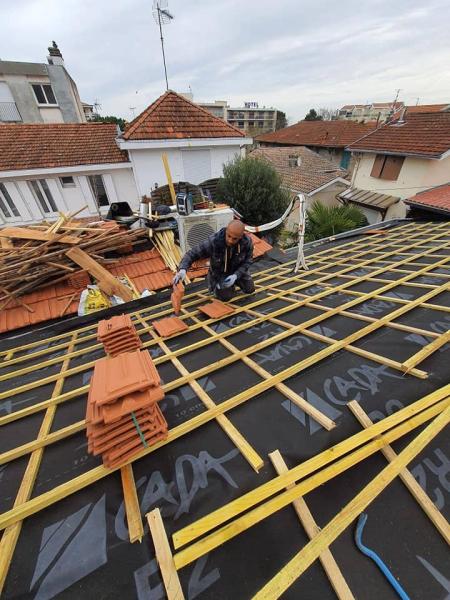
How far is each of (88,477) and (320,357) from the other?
227cm

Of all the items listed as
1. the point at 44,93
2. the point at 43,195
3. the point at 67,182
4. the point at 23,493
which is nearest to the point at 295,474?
the point at 23,493

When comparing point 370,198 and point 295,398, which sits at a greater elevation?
point 295,398

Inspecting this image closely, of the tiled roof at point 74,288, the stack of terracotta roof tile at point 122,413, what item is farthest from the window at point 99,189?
the stack of terracotta roof tile at point 122,413

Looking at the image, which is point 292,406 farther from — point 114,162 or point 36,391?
point 114,162

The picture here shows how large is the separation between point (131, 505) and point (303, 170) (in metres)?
20.4

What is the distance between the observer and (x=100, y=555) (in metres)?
1.42

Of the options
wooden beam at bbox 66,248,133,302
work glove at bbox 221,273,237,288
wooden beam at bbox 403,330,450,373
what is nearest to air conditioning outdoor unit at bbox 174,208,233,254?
wooden beam at bbox 66,248,133,302

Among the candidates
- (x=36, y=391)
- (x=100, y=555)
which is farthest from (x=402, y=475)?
(x=36, y=391)

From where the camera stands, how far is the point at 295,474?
1646mm

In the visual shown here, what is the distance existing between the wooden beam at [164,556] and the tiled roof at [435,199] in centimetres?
1174

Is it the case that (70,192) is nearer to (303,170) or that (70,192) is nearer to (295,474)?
(295,474)

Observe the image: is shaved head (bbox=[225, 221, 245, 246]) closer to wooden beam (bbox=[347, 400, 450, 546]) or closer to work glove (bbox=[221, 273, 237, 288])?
work glove (bbox=[221, 273, 237, 288])

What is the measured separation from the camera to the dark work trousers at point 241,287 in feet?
14.0

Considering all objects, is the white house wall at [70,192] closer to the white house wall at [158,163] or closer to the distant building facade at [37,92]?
the white house wall at [158,163]
